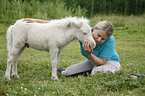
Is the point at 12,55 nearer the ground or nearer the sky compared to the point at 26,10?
nearer the sky

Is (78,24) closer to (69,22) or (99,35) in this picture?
(69,22)

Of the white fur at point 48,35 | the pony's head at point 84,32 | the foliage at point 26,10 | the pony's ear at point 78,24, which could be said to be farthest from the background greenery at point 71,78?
the pony's ear at point 78,24

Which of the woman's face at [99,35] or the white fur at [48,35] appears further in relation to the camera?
the woman's face at [99,35]

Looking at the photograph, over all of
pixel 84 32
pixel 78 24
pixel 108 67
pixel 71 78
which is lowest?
pixel 71 78

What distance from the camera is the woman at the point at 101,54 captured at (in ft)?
14.4

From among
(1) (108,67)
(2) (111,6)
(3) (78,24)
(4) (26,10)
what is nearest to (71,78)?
(1) (108,67)

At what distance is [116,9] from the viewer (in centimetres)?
1744

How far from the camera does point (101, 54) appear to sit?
4.68m

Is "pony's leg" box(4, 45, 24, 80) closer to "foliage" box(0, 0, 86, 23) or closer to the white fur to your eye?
the white fur

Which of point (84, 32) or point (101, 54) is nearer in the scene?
point (84, 32)

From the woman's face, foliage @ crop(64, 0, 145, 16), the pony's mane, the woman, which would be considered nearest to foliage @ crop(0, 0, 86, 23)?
foliage @ crop(64, 0, 145, 16)

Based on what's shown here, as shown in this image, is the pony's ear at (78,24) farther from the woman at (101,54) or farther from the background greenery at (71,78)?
the background greenery at (71,78)

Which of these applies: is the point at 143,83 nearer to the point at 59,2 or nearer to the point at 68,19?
the point at 68,19

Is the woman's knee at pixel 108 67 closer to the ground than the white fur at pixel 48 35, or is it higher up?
closer to the ground
